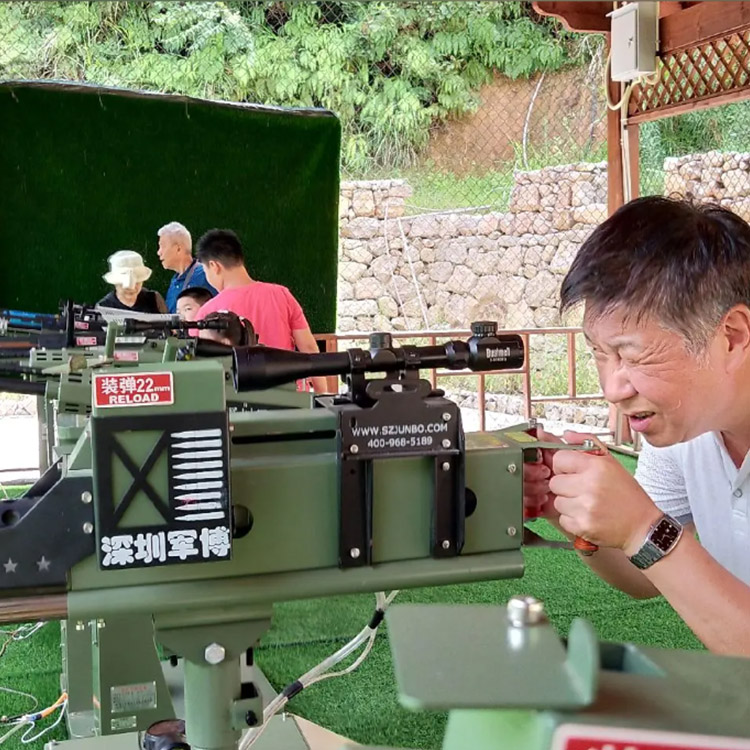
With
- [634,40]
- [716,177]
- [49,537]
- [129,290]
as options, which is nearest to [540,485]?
[49,537]

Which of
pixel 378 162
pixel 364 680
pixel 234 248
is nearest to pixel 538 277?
pixel 378 162

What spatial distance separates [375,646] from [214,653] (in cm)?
179

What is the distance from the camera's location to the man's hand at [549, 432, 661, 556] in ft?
3.22

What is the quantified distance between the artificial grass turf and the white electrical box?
2.90 meters

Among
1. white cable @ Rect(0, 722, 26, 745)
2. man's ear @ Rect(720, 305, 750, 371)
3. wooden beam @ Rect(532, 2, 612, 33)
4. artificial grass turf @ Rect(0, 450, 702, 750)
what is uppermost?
wooden beam @ Rect(532, 2, 612, 33)

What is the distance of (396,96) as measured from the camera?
9.37m

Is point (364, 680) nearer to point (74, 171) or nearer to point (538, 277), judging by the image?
point (74, 171)

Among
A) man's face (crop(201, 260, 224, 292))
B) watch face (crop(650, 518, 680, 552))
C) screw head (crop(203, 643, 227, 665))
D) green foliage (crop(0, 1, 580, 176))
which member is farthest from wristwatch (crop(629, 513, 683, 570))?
green foliage (crop(0, 1, 580, 176))

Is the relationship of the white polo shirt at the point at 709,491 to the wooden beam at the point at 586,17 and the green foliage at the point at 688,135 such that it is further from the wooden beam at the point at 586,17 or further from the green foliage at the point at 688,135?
the green foliage at the point at 688,135

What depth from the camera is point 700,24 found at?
4691 millimetres

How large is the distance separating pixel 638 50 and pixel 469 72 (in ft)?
17.2

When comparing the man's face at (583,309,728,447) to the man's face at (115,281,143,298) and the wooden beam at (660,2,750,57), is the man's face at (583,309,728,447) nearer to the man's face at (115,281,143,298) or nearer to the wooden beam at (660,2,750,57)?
the man's face at (115,281,143,298)

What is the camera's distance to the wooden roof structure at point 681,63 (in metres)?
4.54

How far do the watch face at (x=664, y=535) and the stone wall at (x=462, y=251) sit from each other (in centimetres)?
743
